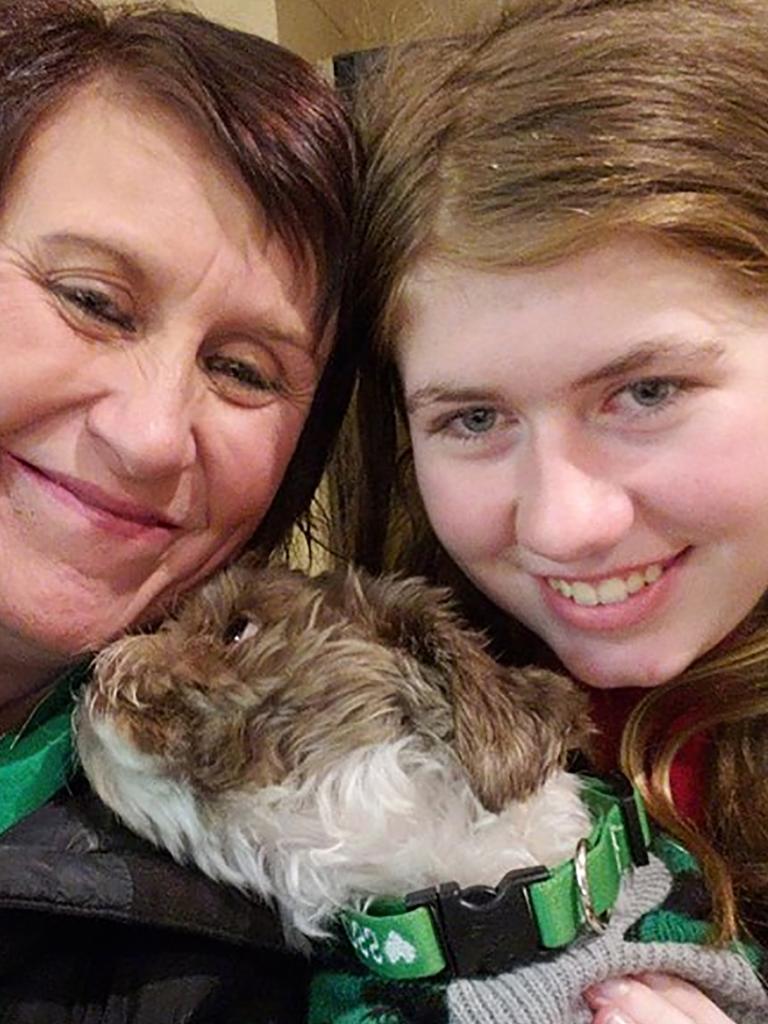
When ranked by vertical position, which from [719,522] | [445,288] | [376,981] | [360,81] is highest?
[360,81]

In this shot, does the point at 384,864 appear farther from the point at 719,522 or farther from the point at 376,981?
the point at 719,522

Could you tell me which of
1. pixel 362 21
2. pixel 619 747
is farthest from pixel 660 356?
pixel 362 21

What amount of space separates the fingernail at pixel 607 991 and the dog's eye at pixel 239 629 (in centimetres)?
47

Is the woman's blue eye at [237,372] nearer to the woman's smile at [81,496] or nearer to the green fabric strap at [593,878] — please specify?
the woman's smile at [81,496]

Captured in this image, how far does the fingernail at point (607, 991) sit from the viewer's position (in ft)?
3.92

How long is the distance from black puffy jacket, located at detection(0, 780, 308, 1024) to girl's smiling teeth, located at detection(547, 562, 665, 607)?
440 mm

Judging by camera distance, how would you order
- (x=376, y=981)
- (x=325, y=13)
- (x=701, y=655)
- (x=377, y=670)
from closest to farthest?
(x=376, y=981) < (x=377, y=670) < (x=701, y=655) < (x=325, y=13)

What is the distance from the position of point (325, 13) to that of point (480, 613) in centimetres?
171

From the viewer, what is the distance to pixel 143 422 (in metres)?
1.34

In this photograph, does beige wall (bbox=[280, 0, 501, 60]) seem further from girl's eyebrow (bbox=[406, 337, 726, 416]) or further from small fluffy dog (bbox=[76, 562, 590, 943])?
small fluffy dog (bbox=[76, 562, 590, 943])

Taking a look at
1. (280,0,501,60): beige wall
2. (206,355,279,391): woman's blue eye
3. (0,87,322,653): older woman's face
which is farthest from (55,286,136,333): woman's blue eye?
(280,0,501,60): beige wall

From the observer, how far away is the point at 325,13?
2.85 meters

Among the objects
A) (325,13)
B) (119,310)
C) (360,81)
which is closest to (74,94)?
(119,310)

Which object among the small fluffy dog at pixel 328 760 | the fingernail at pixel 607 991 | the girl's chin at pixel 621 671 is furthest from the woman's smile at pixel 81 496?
the fingernail at pixel 607 991
